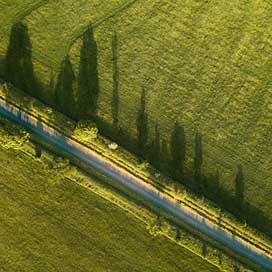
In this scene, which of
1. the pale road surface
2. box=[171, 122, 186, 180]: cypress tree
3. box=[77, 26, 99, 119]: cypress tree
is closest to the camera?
the pale road surface

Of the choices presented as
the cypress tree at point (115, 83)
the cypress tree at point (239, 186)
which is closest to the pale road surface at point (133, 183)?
the cypress tree at point (239, 186)

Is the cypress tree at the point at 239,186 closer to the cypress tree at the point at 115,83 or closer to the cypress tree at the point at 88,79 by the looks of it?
the cypress tree at the point at 115,83

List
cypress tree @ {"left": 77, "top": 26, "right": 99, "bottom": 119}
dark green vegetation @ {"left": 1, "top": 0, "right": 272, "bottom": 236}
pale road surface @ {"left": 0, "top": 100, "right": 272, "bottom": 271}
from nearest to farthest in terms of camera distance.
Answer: pale road surface @ {"left": 0, "top": 100, "right": 272, "bottom": 271} → dark green vegetation @ {"left": 1, "top": 0, "right": 272, "bottom": 236} → cypress tree @ {"left": 77, "top": 26, "right": 99, "bottom": 119}

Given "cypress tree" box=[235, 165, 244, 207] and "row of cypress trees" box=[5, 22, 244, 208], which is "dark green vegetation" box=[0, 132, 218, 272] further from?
"cypress tree" box=[235, 165, 244, 207]

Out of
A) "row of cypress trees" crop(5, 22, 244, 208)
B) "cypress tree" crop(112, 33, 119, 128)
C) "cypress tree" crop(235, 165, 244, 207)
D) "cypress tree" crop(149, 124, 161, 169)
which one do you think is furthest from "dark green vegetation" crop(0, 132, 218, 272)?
"cypress tree" crop(112, 33, 119, 128)

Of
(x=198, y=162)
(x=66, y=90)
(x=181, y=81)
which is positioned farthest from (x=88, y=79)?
(x=198, y=162)

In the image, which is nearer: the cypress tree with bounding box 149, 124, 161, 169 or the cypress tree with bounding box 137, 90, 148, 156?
the cypress tree with bounding box 149, 124, 161, 169

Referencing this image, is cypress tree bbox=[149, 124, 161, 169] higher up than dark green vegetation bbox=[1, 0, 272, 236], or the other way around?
dark green vegetation bbox=[1, 0, 272, 236]

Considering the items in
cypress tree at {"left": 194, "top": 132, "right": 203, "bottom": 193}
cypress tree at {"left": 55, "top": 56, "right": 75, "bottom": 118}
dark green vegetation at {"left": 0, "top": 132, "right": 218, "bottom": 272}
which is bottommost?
dark green vegetation at {"left": 0, "top": 132, "right": 218, "bottom": 272}
